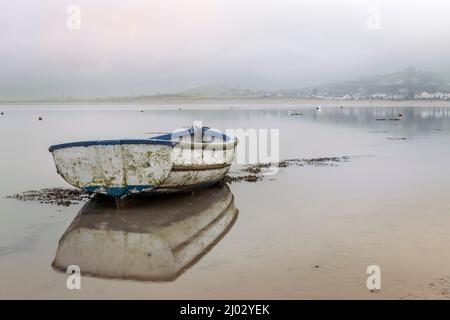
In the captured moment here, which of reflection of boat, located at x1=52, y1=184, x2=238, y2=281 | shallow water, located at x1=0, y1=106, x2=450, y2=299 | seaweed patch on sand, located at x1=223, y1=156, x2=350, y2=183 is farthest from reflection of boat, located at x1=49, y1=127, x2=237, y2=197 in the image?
seaweed patch on sand, located at x1=223, y1=156, x2=350, y2=183

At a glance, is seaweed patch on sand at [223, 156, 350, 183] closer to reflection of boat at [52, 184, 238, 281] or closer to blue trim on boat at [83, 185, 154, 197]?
reflection of boat at [52, 184, 238, 281]

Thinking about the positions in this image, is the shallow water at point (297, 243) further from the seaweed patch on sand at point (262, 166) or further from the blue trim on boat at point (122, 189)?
the blue trim on boat at point (122, 189)

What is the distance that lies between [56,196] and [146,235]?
5.68 m

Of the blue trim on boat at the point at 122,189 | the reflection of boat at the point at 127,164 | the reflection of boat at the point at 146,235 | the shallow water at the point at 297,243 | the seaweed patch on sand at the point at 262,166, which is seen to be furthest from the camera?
the seaweed patch on sand at the point at 262,166

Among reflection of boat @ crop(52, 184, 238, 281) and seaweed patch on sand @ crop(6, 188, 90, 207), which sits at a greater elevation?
seaweed patch on sand @ crop(6, 188, 90, 207)

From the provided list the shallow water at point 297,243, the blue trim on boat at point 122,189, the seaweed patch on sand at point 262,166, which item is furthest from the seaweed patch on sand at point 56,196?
the seaweed patch on sand at point 262,166

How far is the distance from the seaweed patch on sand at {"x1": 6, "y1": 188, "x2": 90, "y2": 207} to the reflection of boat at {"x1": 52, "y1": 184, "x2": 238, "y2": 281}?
0.70 m

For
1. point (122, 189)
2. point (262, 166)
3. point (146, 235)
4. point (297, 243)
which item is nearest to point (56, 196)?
point (122, 189)

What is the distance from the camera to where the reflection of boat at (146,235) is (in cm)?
914

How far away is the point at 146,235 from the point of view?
11016mm

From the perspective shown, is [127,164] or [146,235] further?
[127,164]

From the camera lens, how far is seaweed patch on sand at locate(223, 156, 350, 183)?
18.7 metres

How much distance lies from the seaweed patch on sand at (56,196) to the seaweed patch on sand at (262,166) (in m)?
5.27

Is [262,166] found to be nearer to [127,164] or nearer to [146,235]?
[127,164]
